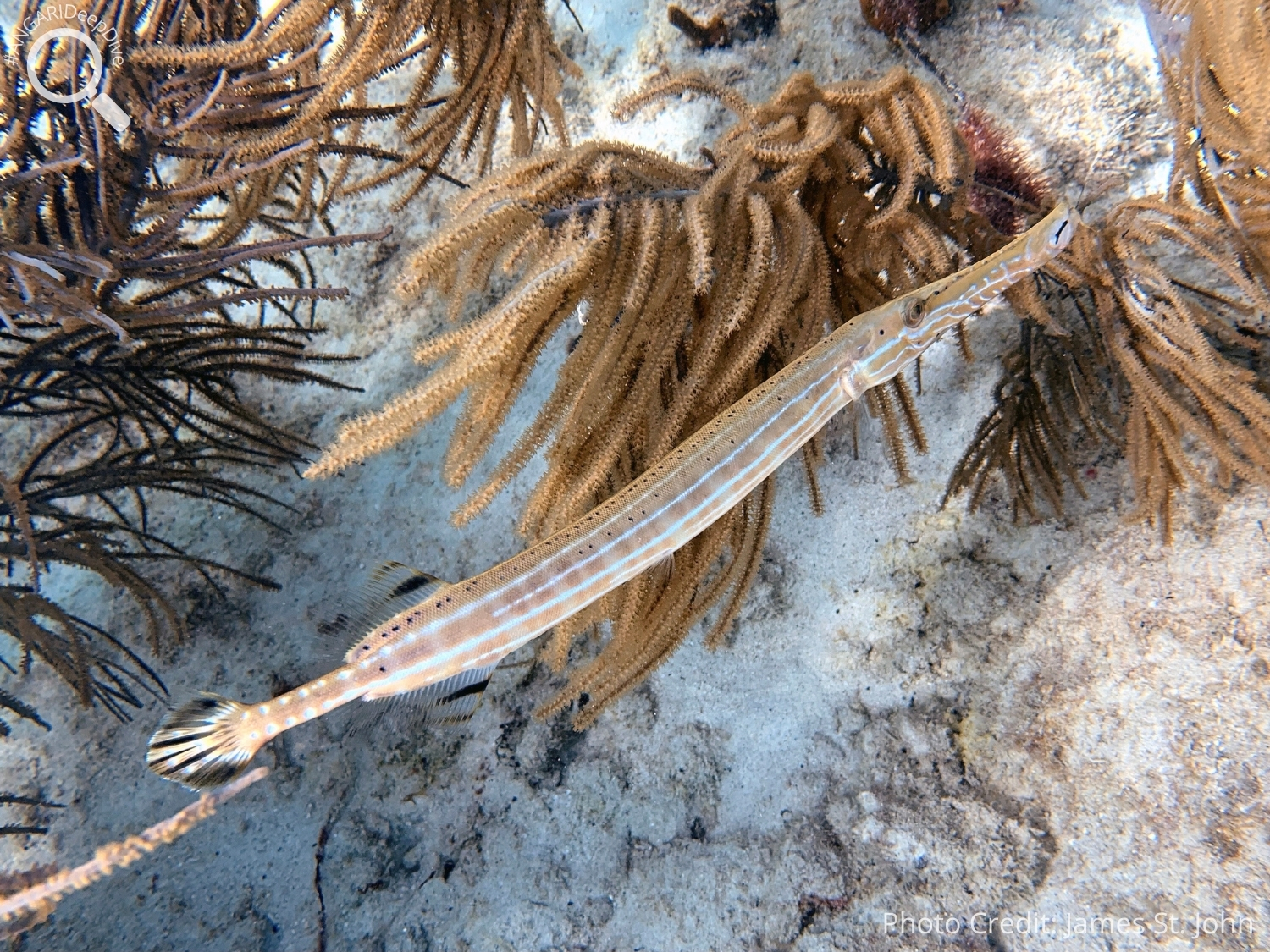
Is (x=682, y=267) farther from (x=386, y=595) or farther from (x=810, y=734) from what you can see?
(x=810, y=734)

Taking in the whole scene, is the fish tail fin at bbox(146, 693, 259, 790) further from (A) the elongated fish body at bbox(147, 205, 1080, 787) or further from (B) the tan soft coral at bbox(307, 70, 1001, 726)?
(B) the tan soft coral at bbox(307, 70, 1001, 726)

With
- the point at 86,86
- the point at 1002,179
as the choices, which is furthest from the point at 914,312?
the point at 86,86

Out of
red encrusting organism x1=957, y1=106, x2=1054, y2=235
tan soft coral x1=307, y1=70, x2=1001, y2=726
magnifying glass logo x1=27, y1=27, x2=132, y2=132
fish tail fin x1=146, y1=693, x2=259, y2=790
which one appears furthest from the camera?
red encrusting organism x1=957, y1=106, x2=1054, y2=235

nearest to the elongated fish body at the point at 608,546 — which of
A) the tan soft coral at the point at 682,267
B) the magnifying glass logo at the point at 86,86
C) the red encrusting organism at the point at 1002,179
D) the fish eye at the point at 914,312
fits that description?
the fish eye at the point at 914,312

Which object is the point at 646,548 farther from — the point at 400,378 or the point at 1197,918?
the point at 400,378

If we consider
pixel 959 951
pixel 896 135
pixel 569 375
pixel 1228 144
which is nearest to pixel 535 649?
pixel 569 375

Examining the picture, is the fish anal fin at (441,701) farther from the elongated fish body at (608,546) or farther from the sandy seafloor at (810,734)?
the sandy seafloor at (810,734)

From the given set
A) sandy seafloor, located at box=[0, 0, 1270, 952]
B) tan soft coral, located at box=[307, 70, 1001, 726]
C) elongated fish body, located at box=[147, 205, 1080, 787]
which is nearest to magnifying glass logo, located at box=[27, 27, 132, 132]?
tan soft coral, located at box=[307, 70, 1001, 726]
